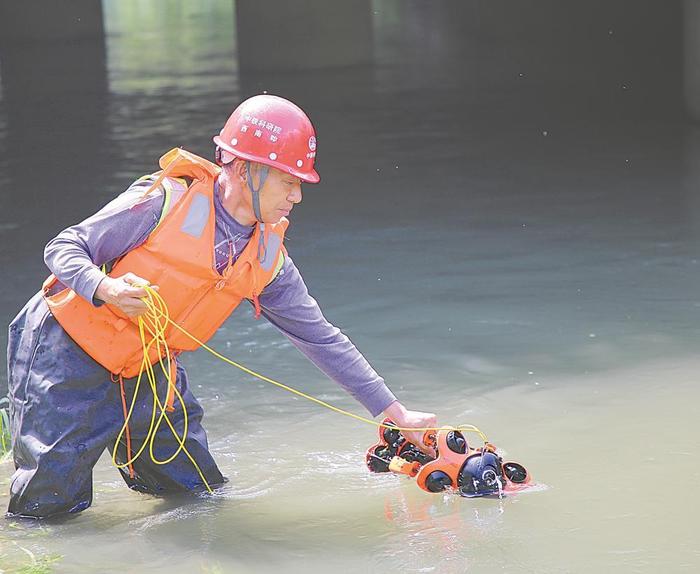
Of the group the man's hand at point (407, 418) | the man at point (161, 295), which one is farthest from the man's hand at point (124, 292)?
the man's hand at point (407, 418)

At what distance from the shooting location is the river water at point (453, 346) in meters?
4.46

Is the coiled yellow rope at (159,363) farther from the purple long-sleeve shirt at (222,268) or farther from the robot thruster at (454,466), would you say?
the purple long-sleeve shirt at (222,268)

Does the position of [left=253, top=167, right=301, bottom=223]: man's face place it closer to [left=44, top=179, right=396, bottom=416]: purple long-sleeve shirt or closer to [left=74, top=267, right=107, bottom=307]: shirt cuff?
[left=44, top=179, right=396, bottom=416]: purple long-sleeve shirt

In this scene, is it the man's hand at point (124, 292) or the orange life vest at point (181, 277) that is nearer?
the man's hand at point (124, 292)

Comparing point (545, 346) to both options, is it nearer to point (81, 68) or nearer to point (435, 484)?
point (435, 484)

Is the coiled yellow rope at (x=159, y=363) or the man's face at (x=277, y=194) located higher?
the man's face at (x=277, y=194)

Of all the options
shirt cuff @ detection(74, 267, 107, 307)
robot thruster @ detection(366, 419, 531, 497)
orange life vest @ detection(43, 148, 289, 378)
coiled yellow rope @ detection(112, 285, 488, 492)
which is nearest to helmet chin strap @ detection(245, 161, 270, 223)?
orange life vest @ detection(43, 148, 289, 378)

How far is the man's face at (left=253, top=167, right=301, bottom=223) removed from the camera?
4203mm

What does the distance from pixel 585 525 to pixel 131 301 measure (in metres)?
1.76

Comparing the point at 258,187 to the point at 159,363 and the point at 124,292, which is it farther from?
the point at 159,363

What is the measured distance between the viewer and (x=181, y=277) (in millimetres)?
4273

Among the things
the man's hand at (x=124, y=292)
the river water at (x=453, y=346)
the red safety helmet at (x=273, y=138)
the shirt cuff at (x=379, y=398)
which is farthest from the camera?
the shirt cuff at (x=379, y=398)

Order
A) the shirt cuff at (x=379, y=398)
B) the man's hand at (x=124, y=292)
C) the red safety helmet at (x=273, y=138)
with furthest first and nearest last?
the shirt cuff at (x=379, y=398)
the red safety helmet at (x=273, y=138)
the man's hand at (x=124, y=292)

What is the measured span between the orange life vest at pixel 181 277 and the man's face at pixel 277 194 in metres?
0.13
